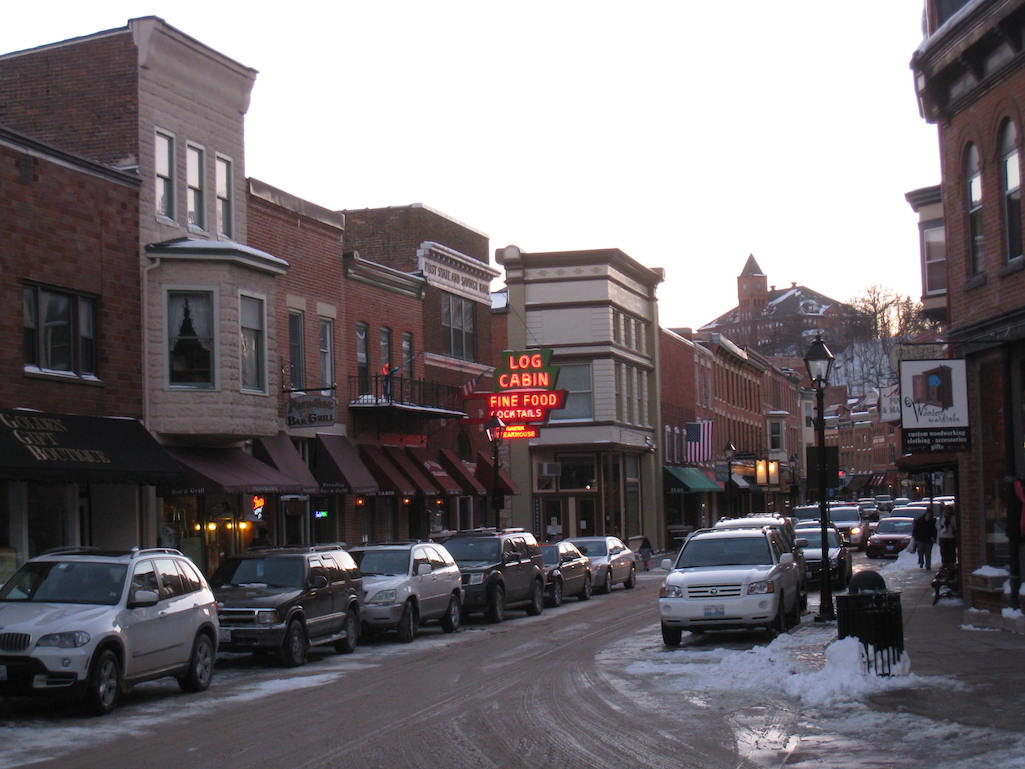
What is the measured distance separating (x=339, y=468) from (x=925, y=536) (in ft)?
53.2

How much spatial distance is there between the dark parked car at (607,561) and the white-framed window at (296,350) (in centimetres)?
820

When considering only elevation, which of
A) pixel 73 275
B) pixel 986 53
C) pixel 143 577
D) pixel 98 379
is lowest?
pixel 143 577

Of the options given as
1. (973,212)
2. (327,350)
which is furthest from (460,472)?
(973,212)

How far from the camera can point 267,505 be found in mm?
30766

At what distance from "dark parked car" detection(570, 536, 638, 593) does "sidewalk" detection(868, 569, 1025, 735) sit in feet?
38.8

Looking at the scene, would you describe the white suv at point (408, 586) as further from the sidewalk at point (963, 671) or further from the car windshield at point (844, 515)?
the car windshield at point (844, 515)

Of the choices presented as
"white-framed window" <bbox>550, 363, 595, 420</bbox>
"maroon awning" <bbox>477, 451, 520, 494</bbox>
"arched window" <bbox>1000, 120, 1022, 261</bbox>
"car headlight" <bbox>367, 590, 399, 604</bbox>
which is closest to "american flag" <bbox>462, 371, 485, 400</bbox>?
"maroon awning" <bbox>477, 451, 520, 494</bbox>

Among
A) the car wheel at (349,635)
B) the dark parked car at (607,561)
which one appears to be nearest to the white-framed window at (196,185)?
the car wheel at (349,635)

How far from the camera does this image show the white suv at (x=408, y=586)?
22094mm

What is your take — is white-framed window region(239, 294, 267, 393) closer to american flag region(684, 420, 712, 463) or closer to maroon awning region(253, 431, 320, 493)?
maroon awning region(253, 431, 320, 493)

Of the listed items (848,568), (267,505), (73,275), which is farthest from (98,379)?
(848,568)

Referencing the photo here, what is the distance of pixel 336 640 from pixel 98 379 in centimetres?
746

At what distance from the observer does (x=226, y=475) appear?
26.4 metres

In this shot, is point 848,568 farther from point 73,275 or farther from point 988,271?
point 73,275
